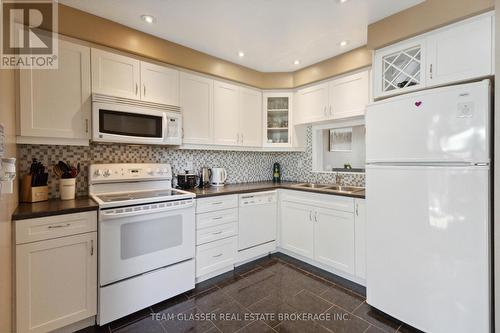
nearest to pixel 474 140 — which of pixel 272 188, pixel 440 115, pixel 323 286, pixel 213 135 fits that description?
pixel 440 115

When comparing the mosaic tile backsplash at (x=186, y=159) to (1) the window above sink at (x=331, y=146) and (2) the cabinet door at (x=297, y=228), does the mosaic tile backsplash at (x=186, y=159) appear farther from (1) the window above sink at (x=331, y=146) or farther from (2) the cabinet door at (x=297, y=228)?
(2) the cabinet door at (x=297, y=228)

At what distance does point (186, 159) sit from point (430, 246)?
8.30 feet

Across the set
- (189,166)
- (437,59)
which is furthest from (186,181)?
(437,59)

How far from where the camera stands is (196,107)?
2.70 metres

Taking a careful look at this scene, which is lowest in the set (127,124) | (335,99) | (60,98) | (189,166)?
(189,166)

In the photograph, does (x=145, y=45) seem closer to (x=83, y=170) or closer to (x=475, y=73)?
(x=83, y=170)

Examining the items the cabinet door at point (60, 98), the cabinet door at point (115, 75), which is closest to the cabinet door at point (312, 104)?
the cabinet door at point (115, 75)

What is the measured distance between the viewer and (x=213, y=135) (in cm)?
285

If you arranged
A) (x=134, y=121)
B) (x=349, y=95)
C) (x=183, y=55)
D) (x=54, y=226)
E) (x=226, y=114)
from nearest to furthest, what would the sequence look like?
(x=54, y=226), (x=134, y=121), (x=183, y=55), (x=349, y=95), (x=226, y=114)

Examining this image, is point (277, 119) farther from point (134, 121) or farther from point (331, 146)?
point (134, 121)

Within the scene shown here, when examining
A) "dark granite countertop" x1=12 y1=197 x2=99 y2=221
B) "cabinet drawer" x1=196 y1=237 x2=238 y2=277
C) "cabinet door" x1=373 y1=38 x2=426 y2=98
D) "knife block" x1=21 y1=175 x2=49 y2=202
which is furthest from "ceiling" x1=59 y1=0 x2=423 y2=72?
"cabinet drawer" x1=196 y1=237 x2=238 y2=277

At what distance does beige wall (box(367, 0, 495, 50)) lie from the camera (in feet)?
5.24

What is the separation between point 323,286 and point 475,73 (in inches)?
84.8

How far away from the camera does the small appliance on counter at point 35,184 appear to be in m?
1.83
